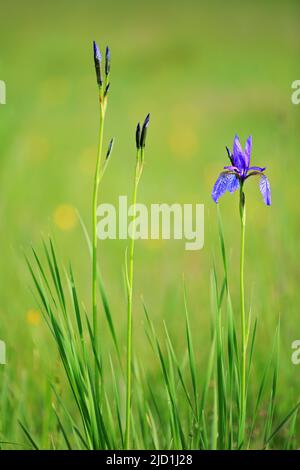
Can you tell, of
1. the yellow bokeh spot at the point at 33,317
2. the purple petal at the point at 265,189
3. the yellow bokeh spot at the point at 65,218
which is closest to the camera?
the purple petal at the point at 265,189

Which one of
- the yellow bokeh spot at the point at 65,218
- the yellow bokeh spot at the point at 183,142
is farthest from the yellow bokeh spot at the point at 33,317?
the yellow bokeh spot at the point at 183,142

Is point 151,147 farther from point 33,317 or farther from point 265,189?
point 265,189

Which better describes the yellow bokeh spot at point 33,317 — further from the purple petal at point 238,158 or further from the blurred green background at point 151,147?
the purple petal at point 238,158

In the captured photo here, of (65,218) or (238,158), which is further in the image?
(65,218)

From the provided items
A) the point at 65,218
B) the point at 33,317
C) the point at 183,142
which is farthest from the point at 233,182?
the point at 183,142
